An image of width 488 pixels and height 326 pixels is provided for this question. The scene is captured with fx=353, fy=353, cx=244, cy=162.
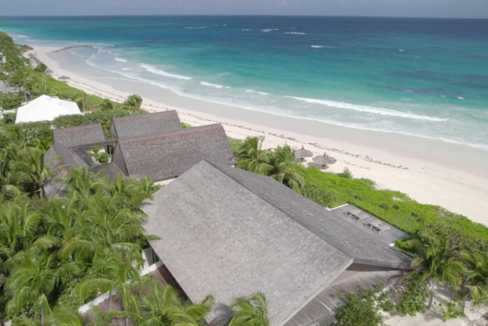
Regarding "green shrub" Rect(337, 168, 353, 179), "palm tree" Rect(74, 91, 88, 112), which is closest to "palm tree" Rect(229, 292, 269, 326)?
"green shrub" Rect(337, 168, 353, 179)

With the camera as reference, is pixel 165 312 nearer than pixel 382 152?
Yes

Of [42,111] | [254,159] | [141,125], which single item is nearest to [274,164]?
[254,159]

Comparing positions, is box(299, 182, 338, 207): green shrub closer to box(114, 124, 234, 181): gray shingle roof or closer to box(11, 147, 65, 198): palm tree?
box(114, 124, 234, 181): gray shingle roof

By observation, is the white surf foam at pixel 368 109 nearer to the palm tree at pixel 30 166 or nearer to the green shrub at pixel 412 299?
the green shrub at pixel 412 299

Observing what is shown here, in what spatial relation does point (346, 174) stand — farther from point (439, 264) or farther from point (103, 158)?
point (103, 158)

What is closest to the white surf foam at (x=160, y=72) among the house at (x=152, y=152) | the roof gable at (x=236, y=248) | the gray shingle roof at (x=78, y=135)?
the gray shingle roof at (x=78, y=135)

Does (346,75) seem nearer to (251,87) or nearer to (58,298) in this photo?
(251,87)

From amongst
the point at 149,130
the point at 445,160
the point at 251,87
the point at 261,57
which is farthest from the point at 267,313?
the point at 261,57
